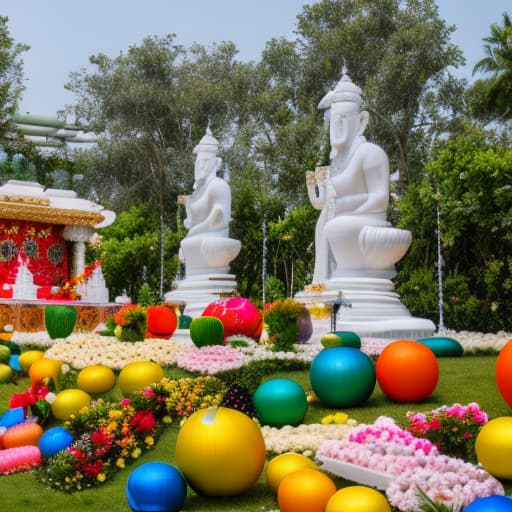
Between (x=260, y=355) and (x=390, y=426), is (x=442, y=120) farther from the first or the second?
(x=390, y=426)

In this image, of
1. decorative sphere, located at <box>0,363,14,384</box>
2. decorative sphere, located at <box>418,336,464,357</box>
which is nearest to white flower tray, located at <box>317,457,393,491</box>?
decorative sphere, located at <box>418,336,464,357</box>

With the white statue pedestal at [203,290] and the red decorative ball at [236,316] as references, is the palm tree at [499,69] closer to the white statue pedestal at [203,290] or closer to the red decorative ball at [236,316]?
the white statue pedestal at [203,290]

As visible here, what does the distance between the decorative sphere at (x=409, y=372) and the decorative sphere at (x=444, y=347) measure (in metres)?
3.90

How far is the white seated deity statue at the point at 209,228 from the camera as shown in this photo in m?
20.6

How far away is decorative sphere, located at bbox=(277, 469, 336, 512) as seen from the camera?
5.06m

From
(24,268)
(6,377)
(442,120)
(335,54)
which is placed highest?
(335,54)

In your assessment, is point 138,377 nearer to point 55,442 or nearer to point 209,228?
point 55,442

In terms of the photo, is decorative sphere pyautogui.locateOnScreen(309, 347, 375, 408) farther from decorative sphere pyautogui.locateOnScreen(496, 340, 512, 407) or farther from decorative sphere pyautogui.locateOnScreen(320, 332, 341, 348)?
decorative sphere pyautogui.locateOnScreen(320, 332, 341, 348)

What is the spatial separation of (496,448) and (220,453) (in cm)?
195

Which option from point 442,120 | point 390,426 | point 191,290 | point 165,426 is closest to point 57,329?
A: point 191,290

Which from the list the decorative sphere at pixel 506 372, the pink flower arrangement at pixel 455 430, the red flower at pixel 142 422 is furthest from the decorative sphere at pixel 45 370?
the decorative sphere at pixel 506 372

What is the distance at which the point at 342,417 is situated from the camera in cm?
774

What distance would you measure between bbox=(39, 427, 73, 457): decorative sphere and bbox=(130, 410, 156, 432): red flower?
25.8 inches

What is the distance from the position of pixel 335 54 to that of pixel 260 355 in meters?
22.7
